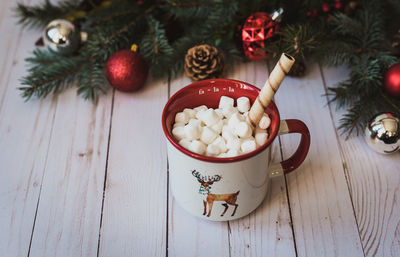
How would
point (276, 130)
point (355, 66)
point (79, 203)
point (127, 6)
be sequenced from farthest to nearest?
point (127, 6) → point (355, 66) → point (79, 203) → point (276, 130)

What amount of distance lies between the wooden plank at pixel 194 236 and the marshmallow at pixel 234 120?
8.4 inches

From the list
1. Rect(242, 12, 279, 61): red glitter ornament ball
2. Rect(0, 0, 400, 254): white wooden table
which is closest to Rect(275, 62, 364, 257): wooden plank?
Rect(0, 0, 400, 254): white wooden table

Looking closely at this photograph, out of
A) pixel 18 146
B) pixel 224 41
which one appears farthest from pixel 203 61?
pixel 18 146

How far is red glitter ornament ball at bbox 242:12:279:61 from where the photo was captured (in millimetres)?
1004

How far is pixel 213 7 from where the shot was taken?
3.55 feet

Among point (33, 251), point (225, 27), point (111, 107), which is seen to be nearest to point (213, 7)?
point (225, 27)

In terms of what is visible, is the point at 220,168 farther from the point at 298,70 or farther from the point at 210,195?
the point at 298,70

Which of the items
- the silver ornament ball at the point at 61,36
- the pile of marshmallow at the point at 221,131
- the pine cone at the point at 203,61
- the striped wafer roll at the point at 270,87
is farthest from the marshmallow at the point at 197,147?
the silver ornament ball at the point at 61,36

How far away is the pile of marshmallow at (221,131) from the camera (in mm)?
723

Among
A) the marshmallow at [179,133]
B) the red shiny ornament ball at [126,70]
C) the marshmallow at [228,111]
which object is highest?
the marshmallow at [228,111]

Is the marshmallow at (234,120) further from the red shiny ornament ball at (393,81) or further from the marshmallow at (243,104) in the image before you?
the red shiny ornament ball at (393,81)

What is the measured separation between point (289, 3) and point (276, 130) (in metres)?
0.50

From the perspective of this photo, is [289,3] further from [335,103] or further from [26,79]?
[26,79]

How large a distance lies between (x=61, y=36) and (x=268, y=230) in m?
0.72
